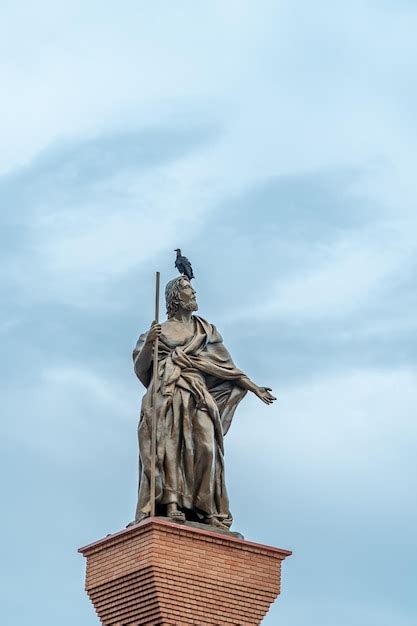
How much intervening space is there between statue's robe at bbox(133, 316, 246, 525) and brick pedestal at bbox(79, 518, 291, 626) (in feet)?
2.61

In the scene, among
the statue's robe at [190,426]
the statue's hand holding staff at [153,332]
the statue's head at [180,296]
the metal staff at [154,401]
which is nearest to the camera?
the metal staff at [154,401]

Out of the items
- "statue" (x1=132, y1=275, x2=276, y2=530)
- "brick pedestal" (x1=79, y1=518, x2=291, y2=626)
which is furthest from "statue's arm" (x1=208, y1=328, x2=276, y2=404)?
"brick pedestal" (x1=79, y1=518, x2=291, y2=626)

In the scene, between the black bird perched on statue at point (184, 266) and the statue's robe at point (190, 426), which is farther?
the black bird perched on statue at point (184, 266)

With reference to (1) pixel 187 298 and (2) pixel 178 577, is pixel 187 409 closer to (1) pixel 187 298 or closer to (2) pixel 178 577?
(1) pixel 187 298

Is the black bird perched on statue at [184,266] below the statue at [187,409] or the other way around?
the other way around

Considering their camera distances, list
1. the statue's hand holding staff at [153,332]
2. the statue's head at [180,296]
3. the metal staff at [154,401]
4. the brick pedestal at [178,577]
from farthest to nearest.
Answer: the statue's head at [180,296], the statue's hand holding staff at [153,332], the metal staff at [154,401], the brick pedestal at [178,577]

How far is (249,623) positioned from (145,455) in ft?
11.8

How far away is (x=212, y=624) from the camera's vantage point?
31.9 metres

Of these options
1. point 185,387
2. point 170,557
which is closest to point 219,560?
point 170,557

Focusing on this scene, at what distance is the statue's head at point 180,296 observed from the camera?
1357 inches

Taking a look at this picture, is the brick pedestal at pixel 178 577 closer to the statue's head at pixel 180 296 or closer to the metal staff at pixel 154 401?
the metal staff at pixel 154 401

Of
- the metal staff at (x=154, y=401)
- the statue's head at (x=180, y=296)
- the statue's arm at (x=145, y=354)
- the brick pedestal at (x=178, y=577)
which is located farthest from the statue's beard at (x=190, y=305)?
the brick pedestal at (x=178, y=577)

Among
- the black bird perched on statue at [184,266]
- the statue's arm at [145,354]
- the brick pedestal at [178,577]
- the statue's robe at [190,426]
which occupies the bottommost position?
the brick pedestal at [178,577]

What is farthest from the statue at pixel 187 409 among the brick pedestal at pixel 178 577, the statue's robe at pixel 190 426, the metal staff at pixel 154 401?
the brick pedestal at pixel 178 577
